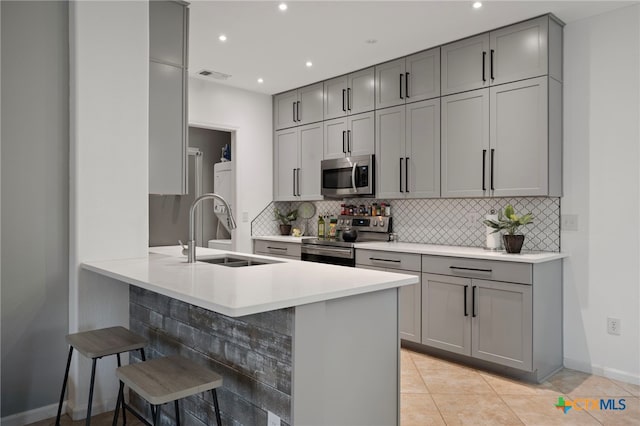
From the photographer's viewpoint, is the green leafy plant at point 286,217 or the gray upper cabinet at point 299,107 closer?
the gray upper cabinet at point 299,107

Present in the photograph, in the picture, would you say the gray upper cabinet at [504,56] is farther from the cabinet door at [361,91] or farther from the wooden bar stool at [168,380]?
the wooden bar stool at [168,380]

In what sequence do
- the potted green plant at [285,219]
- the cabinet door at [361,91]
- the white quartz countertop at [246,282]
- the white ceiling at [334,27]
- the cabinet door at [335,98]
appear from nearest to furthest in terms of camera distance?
the white quartz countertop at [246,282] < the white ceiling at [334,27] < the cabinet door at [361,91] < the cabinet door at [335,98] < the potted green plant at [285,219]

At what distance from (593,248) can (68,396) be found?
365 centimetres

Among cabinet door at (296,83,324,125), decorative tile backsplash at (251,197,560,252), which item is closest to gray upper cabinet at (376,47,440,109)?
cabinet door at (296,83,324,125)

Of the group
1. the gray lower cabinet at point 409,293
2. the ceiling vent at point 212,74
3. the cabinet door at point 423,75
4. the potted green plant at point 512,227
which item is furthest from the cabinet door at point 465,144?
the ceiling vent at point 212,74

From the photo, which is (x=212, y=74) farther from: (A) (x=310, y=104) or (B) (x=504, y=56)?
→ (B) (x=504, y=56)

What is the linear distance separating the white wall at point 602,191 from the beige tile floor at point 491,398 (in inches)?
11.6

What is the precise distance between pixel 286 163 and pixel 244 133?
23.9 inches

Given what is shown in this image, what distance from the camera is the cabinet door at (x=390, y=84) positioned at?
420 centimetres

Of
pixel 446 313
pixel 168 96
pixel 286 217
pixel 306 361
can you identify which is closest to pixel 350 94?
pixel 286 217

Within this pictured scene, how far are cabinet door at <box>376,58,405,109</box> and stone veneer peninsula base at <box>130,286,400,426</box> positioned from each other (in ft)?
8.67

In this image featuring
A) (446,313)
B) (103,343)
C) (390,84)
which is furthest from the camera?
(390,84)

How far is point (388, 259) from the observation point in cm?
391

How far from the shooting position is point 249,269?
2.28 m
